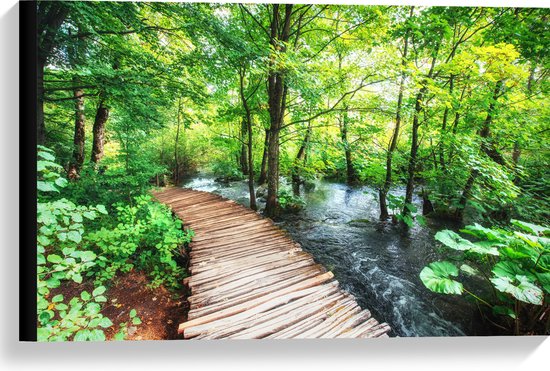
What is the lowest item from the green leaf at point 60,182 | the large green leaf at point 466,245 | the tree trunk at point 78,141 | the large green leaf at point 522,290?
the large green leaf at point 522,290

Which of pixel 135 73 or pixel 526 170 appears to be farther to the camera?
pixel 526 170

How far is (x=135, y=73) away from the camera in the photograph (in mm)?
2541

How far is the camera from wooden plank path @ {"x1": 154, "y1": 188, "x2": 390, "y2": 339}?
1.80 m

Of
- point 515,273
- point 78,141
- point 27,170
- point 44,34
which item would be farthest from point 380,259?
point 78,141

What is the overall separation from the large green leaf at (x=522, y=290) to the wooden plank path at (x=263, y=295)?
2.86 feet

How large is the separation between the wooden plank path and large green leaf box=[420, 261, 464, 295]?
492 mm

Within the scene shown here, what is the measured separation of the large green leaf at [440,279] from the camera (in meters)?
1.69

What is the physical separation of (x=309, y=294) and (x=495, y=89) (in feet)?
13.4

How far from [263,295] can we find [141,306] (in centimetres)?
126

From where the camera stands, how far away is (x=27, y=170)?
1.76 metres

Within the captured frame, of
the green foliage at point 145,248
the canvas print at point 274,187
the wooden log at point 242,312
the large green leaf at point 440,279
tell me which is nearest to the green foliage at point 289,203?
the canvas print at point 274,187

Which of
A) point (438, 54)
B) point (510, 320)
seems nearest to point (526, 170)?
point (438, 54)

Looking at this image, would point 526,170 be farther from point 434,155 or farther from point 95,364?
point 95,364

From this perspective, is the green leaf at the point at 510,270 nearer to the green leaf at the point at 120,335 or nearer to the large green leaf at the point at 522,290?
the large green leaf at the point at 522,290
